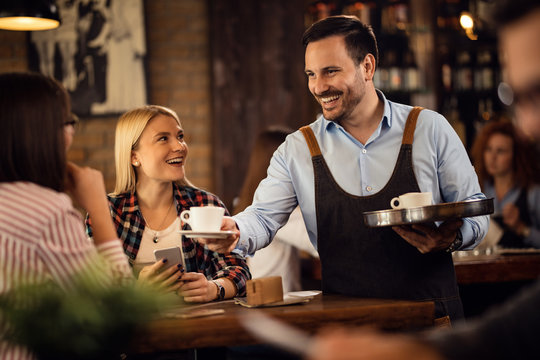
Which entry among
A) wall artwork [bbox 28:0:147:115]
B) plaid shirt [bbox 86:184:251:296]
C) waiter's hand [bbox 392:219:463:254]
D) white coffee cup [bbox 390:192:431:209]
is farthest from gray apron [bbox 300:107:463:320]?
wall artwork [bbox 28:0:147:115]

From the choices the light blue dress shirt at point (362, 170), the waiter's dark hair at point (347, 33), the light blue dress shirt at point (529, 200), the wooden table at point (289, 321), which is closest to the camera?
the wooden table at point (289, 321)

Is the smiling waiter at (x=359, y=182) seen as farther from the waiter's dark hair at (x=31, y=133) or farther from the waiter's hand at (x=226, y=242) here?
the waiter's dark hair at (x=31, y=133)

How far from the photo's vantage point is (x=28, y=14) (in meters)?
2.79

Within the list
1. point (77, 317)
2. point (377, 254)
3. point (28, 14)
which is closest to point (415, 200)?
point (377, 254)

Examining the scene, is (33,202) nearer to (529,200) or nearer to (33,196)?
(33,196)

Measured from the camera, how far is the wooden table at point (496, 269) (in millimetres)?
3447

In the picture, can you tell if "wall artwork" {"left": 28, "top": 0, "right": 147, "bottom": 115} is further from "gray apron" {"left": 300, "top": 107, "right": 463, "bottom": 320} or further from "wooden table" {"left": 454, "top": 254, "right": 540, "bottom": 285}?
"gray apron" {"left": 300, "top": 107, "right": 463, "bottom": 320}

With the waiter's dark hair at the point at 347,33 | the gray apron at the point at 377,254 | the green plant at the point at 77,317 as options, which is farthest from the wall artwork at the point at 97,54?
the green plant at the point at 77,317

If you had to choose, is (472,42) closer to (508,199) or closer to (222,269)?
(508,199)

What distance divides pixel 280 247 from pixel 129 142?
3.63ft

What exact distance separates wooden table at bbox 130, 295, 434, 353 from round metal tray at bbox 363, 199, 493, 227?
0.25 meters

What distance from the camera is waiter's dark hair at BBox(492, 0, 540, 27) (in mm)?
953

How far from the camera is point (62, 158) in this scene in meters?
1.62

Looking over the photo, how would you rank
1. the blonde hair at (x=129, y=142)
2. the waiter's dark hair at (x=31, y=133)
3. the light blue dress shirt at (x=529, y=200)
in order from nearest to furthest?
the waiter's dark hair at (x=31, y=133), the blonde hair at (x=129, y=142), the light blue dress shirt at (x=529, y=200)
